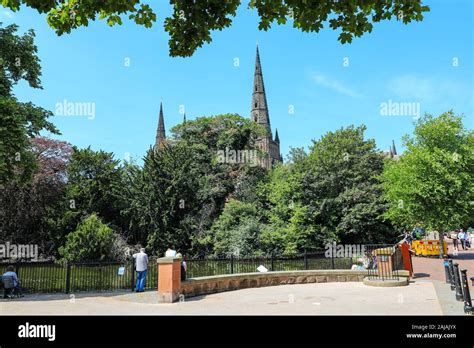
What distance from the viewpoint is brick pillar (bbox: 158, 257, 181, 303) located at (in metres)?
11.3

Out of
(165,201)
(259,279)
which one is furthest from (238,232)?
(259,279)

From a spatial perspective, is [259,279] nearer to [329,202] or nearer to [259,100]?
[329,202]

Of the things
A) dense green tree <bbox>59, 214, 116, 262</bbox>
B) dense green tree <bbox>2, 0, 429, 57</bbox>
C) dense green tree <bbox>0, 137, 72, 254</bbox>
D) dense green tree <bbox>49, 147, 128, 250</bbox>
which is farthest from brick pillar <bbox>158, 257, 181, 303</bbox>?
dense green tree <bbox>49, 147, 128, 250</bbox>

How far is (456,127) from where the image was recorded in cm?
3009

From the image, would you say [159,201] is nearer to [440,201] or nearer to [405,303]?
[440,201]

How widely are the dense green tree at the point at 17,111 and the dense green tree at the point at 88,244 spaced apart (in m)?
13.7

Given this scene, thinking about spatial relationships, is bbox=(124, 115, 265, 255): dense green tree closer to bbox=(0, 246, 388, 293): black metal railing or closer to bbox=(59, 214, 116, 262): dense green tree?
bbox=(59, 214, 116, 262): dense green tree

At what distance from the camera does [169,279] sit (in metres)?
11.3

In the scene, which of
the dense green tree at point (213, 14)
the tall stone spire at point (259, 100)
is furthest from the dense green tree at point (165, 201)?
the tall stone spire at point (259, 100)

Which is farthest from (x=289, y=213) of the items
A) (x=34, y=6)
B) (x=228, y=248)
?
(x=34, y=6)

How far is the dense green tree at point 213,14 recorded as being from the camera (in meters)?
5.49

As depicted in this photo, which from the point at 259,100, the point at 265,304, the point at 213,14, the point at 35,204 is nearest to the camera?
the point at 213,14

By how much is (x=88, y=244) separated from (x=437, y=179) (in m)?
26.6

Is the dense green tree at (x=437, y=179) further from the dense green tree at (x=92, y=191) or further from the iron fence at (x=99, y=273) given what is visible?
the dense green tree at (x=92, y=191)
